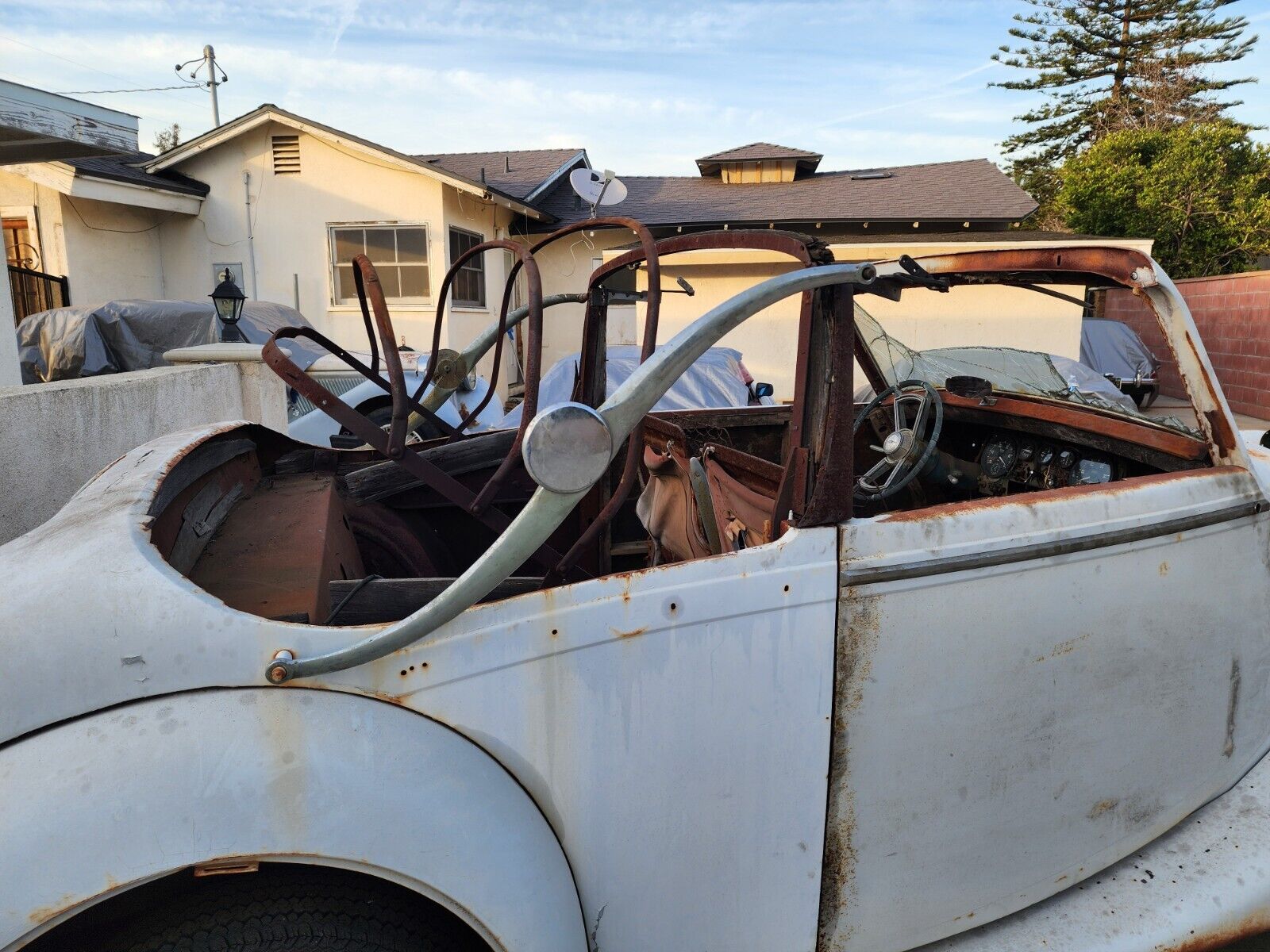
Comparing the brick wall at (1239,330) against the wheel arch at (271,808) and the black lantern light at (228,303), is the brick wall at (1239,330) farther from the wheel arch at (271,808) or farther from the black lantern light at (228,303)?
the wheel arch at (271,808)

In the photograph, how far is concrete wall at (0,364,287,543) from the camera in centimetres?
369

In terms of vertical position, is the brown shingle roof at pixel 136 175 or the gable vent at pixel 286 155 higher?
the gable vent at pixel 286 155

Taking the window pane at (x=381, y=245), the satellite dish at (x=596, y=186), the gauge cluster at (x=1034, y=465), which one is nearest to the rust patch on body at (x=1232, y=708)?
the gauge cluster at (x=1034, y=465)

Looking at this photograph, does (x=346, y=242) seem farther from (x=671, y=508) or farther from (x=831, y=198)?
(x=671, y=508)

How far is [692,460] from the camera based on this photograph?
87.0 inches

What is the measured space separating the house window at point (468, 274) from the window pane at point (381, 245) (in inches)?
37.6

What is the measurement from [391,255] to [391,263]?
0.13 m

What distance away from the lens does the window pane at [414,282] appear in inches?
568

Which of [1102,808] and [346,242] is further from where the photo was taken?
[346,242]

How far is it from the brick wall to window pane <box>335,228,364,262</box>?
12539mm

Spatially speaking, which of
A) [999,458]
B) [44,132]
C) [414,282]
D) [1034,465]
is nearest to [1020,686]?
[1034,465]

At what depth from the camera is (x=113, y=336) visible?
9070mm

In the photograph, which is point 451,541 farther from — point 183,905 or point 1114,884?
point 1114,884

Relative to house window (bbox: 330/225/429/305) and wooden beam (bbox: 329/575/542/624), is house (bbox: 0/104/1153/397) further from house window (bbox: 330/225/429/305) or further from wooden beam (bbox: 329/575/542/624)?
wooden beam (bbox: 329/575/542/624)
